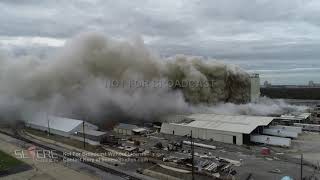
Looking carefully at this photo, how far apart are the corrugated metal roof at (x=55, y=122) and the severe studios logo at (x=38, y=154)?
30.9 feet

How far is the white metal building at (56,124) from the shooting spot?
138 feet

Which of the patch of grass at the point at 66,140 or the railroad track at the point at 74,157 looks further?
the patch of grass at the point at 66,140

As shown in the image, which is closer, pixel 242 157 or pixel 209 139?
pixel 242 157

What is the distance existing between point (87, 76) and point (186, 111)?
63.2ft

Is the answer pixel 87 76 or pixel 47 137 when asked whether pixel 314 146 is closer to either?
pixel 47 137

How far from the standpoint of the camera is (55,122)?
4566 centimetres

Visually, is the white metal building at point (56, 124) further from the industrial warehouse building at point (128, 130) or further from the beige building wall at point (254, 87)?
the beige building wall at point (254, 87)

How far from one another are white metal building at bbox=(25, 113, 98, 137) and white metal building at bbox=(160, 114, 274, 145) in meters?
11.4

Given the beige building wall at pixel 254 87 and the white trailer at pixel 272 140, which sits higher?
the beige building wall at pixel 254 87

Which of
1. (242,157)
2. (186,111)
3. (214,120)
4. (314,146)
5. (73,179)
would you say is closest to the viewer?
(73,179)

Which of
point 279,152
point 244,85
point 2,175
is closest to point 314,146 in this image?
point 279,152

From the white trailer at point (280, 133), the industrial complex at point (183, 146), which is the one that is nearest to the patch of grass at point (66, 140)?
the industrial complex at point (183, 146)

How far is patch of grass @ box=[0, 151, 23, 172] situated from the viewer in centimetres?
2692

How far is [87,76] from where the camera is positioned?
191 feet
